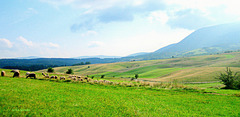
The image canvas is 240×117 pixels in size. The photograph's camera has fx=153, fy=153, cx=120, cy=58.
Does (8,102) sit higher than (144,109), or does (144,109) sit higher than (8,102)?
(8,102)

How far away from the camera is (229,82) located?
29.9 meters

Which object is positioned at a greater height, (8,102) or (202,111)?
(8,102)

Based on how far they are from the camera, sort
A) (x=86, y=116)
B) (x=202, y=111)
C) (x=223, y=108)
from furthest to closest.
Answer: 1. (x=223, y=108)
2. (x=202, y=111)
3. (x=86, y=116)

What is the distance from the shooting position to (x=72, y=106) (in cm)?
1199

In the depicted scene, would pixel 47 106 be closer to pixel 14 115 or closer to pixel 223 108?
pixel 14 115

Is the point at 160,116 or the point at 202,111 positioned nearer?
the point at 160,116

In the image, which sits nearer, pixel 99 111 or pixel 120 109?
pixel 99 111

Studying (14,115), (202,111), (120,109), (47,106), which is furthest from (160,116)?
(14,115)

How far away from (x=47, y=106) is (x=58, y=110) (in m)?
1.24

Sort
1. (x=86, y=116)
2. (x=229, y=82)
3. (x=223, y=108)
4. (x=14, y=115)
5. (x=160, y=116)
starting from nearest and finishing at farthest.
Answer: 1. (x=14, y=115)
2. (x=86, y=116)
3. (x=160, y=116)
4. (x=223, y=108)
5. (x=229, y=82)

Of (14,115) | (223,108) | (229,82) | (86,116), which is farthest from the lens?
(229,82)

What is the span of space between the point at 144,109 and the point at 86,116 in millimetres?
5102

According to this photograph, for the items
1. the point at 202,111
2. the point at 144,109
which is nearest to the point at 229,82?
the point at 202,111

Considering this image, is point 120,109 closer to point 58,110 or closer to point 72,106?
point 72,106
